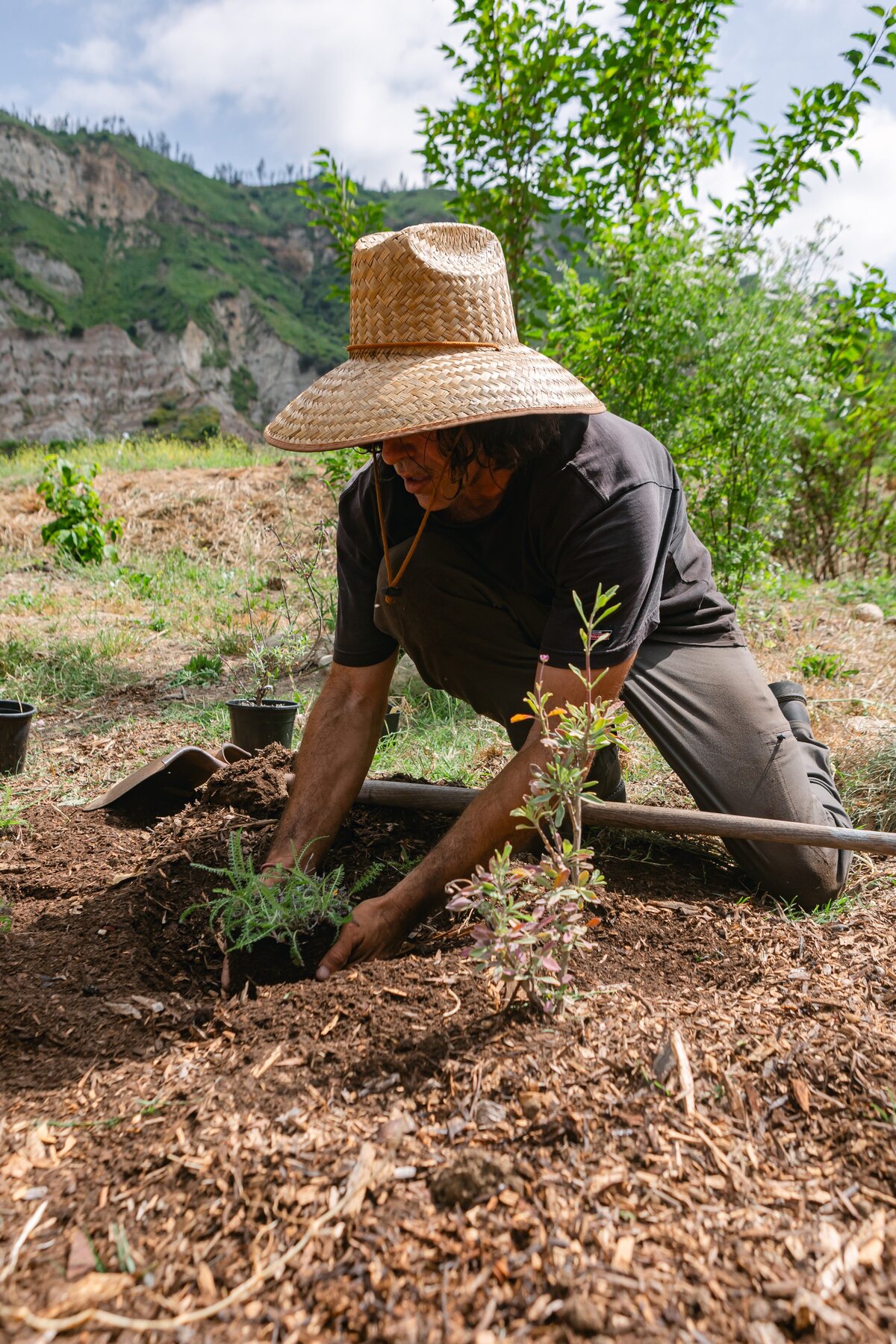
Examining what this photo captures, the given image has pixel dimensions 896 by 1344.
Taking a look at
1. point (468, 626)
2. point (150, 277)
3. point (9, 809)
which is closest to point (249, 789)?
point (468, 626)

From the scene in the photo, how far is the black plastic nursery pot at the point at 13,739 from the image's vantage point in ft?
11.0

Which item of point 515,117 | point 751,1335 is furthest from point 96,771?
point 515,117

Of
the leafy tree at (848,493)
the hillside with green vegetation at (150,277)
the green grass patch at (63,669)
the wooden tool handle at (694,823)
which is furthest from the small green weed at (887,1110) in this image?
the hillside with green vegetation at (150,277)

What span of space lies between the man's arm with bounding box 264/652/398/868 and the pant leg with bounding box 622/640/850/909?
78cm

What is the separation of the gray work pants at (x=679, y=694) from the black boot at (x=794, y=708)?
221 millimetres

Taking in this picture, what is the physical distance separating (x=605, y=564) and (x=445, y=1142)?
4.17ft

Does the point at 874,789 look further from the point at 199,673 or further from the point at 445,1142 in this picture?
the point at 199,673

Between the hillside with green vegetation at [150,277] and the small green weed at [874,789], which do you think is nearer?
the small green weed at [874,789]

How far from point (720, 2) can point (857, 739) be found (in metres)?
3.45

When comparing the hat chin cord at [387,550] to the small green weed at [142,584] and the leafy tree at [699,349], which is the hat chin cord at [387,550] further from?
the small green weed at [142,584]

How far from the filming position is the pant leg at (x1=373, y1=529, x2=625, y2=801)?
2.48 meters

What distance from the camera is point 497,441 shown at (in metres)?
2.04

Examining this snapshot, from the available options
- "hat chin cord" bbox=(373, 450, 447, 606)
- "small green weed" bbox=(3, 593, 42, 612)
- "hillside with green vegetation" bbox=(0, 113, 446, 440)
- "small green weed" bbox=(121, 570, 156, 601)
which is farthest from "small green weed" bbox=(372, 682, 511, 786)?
"hillside with green vegetation" bbox=(0, 113, 446, 440)

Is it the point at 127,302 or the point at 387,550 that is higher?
the point at 127,302
